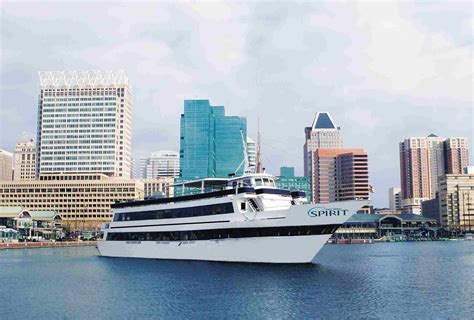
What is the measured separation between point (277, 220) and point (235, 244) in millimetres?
6492

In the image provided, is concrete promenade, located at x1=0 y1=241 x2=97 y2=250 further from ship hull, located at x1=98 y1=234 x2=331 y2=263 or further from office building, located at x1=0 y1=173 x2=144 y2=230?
ship hull, located at x1=98 y1=234 x2=331 y2=263

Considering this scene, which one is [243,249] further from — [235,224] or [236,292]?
[236,292]

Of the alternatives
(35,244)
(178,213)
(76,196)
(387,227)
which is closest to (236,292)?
(178,213)

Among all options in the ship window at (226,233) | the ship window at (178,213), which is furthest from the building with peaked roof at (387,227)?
the ship window at (226,233)

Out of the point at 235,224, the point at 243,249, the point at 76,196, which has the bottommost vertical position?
the point at 243,249

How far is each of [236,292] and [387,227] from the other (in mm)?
158218

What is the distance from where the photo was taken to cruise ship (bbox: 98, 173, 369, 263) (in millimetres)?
49906

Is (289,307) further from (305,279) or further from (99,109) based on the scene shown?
(99,109)

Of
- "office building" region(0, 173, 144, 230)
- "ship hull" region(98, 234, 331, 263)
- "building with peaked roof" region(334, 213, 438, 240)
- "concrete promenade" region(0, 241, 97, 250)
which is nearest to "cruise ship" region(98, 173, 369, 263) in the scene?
"ship hull" region(98, 234, 331, 263)

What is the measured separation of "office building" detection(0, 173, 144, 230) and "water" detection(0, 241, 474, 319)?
140142 millimetres

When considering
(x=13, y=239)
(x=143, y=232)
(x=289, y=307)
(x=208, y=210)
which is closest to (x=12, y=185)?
(x=13, y=239)

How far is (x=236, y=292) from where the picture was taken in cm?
3725

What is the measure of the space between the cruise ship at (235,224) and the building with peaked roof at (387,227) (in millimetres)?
121295

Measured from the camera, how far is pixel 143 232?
219 ft
